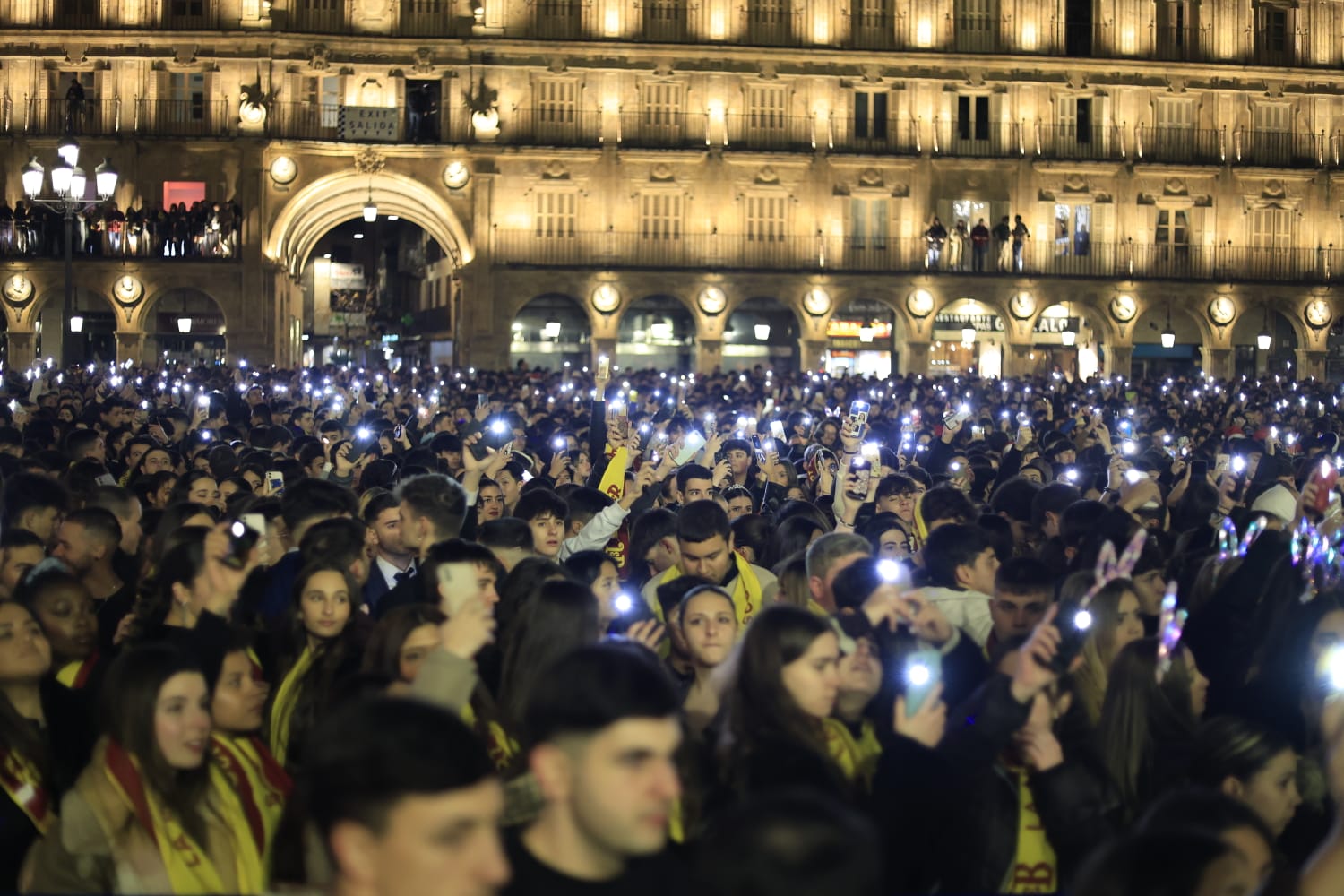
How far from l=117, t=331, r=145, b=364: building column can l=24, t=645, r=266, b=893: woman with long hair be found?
38.4 metres

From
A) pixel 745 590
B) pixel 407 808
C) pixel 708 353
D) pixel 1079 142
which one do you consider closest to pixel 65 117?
pixel 708 353

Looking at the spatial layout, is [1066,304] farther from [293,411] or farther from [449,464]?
[449,464]

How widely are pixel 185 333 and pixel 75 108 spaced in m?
6.25

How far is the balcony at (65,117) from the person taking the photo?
4147cm

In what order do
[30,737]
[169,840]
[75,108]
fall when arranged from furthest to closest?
[75,108], [30,737], [169,840]

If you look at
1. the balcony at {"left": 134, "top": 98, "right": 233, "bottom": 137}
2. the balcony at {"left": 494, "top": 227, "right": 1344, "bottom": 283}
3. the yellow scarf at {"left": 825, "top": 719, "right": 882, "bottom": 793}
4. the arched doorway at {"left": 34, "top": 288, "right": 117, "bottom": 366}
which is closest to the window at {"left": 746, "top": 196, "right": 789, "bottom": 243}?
the balcony at {"left": 494, "top": 227, "right": 1344, "bottom": 283}

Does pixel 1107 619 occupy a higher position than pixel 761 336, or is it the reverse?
pixel 761 336

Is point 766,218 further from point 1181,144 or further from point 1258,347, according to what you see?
point 1258,347

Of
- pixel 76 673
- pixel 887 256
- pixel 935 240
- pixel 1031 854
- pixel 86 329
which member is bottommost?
pixel 1031 854

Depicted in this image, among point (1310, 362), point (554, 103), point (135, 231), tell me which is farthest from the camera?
point (1310, 362)

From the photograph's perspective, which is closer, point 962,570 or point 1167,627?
point 1167,627

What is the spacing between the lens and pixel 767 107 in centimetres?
4353

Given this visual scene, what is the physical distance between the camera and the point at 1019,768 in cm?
519

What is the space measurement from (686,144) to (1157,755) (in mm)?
38529
